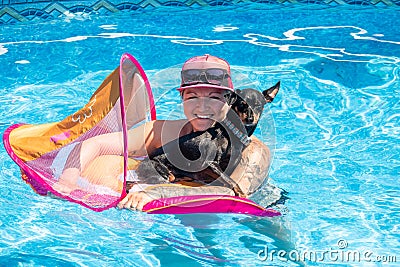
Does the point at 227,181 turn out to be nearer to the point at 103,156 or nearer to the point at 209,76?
the point at 209,76

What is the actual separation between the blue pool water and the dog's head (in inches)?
6.3

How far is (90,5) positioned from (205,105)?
6.74 meters

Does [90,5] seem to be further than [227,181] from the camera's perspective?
Yes

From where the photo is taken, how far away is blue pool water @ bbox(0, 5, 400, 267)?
424cm

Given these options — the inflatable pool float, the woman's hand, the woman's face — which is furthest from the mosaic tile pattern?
the woman's hand

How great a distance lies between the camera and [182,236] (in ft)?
14.2

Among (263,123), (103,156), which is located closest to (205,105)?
(263,123)

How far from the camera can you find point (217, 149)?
3.95 m

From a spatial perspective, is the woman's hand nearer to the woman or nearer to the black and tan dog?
the woman

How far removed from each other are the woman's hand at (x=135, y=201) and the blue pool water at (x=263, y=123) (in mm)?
387

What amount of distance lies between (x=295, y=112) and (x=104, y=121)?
2.97 metres

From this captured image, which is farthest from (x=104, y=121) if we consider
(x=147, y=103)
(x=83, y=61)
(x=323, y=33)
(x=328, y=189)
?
(x=323, y=33)

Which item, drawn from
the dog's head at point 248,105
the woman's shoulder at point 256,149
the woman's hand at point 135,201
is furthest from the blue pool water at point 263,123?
the woman's hand at point 135,201

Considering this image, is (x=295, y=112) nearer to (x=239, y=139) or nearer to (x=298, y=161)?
(x=298, y=161)
